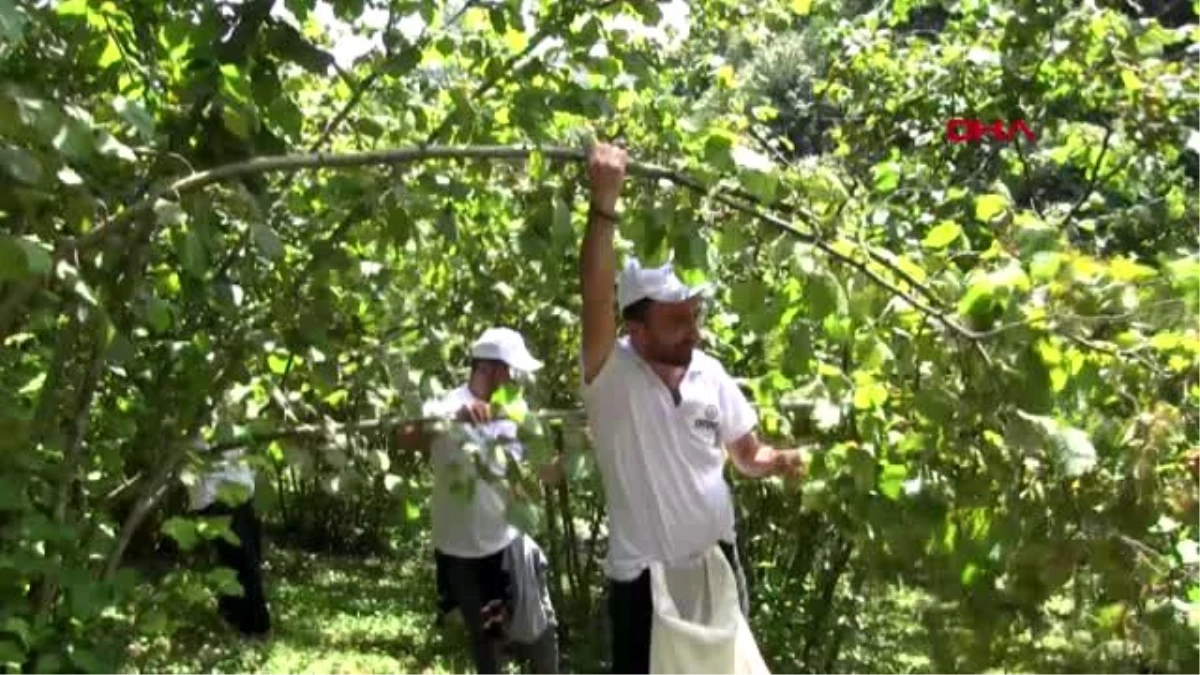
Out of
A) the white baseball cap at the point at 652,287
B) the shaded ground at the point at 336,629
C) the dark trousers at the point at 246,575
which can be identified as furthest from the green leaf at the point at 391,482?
the dark trousers at the point at 246,575

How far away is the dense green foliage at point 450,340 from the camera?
217 centimetres

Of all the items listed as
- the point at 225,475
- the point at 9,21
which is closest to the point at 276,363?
the point at 225,475

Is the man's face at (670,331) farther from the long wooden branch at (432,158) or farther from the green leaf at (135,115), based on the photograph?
the green leaf at (135,115)

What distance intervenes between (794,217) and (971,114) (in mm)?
3086

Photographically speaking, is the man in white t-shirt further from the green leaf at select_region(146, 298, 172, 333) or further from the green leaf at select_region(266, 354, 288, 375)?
the green leaf at select_region(146, 298, 172, 333)

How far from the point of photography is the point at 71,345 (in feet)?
8.50

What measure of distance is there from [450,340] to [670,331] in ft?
1.66

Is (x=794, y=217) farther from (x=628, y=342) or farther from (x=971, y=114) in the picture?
(x=971, y=114)

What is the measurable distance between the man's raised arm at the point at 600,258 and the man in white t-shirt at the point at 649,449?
0.01 m

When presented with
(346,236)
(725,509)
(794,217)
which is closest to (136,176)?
(346,236)

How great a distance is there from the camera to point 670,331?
3291 mm

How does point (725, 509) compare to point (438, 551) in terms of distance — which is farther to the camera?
point (438, 551)

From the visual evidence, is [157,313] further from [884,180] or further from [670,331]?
[884,180]

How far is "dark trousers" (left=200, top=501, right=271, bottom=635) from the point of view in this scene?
6.48 meters
